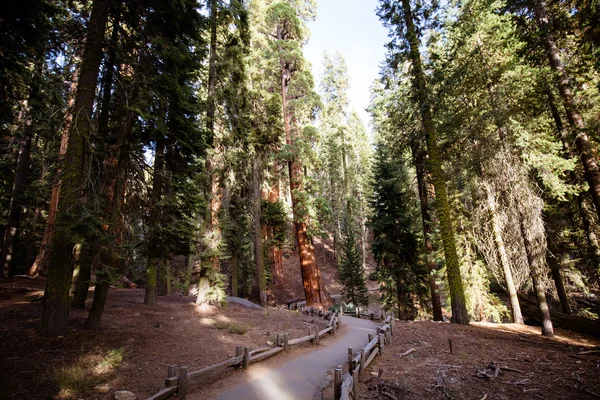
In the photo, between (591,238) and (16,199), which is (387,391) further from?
(16,199)

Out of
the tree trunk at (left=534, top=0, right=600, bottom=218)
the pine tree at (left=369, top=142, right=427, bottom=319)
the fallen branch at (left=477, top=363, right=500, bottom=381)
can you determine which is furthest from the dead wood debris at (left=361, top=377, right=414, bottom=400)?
A: the pine tree at (left=369, top=142, right=427, bottom=319)

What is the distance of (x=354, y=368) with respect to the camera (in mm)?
6457

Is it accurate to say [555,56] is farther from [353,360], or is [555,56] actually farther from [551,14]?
[353,360]

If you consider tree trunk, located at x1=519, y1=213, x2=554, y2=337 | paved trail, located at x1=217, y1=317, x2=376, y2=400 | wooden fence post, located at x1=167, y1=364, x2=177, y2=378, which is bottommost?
paved trail, located at x1=217, y1=317, x2=376, y2=400

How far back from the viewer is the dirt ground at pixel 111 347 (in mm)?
5168

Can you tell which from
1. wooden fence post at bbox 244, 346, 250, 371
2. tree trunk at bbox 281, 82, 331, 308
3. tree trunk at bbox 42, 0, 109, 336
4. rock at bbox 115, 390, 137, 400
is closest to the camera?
rock at bbox 115, 390, 137, 400

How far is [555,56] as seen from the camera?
418 inches

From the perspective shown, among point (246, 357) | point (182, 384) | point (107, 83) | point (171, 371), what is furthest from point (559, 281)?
point (107, 83)

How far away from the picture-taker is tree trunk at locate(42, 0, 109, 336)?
670 cm

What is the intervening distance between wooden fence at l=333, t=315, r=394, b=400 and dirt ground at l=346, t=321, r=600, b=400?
247mm

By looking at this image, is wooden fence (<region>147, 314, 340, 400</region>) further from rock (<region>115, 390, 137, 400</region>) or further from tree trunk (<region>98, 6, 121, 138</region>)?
tree trunk (<region>98, 6, 121, 138</region>)

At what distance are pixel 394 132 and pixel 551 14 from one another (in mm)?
8714

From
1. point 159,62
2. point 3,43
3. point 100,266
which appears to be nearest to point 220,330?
point 100,266

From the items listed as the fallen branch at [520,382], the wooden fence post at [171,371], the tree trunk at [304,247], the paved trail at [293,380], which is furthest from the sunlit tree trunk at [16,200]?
the fallen branch at [520,382]
